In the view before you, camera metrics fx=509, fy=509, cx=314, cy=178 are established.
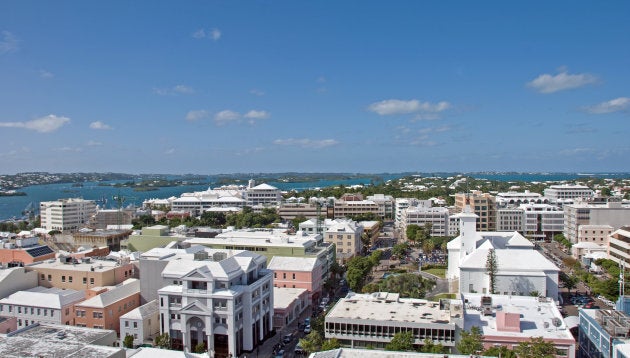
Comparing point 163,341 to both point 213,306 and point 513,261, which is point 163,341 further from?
point 513,261

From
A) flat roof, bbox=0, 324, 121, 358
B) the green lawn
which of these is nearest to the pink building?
the green lawn

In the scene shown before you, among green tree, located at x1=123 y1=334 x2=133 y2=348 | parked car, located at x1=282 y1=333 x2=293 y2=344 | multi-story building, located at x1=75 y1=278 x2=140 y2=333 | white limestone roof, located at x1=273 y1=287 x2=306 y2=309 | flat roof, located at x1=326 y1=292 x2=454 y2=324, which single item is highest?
flat roof, located at x1=326 y1=292 x2=454 y2=324

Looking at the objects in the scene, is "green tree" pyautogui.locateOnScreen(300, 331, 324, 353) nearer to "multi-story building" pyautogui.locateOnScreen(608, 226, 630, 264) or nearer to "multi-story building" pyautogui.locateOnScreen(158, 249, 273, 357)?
"multi-story building" pyautogui.locateOnScreen(158, 249, 273, 357)

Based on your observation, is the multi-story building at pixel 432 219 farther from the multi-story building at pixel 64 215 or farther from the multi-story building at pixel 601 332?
the multi-story building at pixel 64 215

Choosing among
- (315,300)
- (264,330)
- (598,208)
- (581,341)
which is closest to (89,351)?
(264,330)

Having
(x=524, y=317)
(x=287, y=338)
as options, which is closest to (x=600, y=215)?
(x=524, y=317)

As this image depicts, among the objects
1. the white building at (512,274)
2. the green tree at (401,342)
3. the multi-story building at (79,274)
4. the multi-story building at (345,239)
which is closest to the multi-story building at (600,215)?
the multi-story building at (345,239)

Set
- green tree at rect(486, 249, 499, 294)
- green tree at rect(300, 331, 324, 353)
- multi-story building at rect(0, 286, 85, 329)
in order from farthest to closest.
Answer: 1. green tree at rect(486, 249, 499, 294)
2. multi-story building at rect(0, 286, 85, 329)
3. green tree at rect(300, 331, 324, 353)
